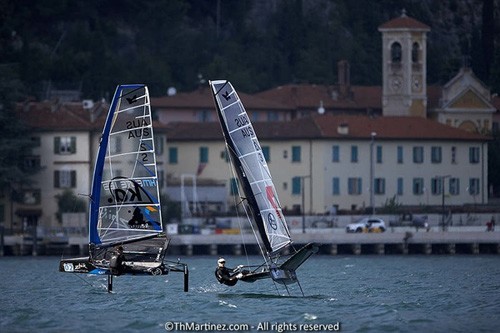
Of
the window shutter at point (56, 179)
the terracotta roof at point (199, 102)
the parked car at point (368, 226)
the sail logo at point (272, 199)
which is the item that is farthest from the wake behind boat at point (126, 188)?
the terracotta roof at point (199, 102)

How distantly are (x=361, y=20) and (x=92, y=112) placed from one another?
6436 centimetres

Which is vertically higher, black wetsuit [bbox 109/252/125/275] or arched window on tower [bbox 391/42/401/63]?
arched window on tower [bbox 391/42/401/63]

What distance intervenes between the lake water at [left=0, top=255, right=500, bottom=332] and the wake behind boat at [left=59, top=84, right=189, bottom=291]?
1760 mm

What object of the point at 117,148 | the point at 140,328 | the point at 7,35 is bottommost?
the point at 140,328

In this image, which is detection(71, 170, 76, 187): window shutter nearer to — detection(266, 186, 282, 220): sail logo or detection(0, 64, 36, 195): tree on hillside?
detection(0, 64, 36, 195): tree on hillside

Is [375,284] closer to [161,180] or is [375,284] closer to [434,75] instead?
[161,180]

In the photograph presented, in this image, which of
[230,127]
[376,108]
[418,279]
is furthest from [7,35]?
[230,127]

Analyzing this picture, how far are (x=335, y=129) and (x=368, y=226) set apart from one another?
14.4 meters

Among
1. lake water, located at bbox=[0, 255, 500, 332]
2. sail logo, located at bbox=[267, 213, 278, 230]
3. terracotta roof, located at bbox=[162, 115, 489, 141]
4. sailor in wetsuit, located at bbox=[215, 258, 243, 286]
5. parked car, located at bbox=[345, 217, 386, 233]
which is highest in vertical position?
terracotta roof, located at bbox=[162, 115, 489, 141]

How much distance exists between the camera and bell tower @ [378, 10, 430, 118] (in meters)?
146

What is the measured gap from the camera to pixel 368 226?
116062mm

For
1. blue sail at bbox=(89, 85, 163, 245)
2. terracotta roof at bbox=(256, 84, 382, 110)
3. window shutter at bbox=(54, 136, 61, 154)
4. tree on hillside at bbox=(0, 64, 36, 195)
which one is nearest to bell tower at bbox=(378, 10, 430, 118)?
terracotta roof at bbox=(256, 84, 382, 110)

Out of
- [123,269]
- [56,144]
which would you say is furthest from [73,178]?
[123,269]

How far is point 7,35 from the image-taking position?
157125mm
